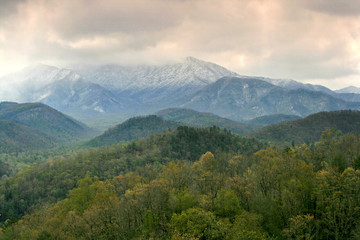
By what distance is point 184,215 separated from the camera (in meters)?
55.8

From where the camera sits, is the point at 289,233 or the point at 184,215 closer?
the point at 289,233

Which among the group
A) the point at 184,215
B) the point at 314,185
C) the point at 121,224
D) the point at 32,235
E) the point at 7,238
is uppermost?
the point at 314,185

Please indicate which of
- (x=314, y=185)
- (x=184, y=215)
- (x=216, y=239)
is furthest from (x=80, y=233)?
(x=314, y=185)

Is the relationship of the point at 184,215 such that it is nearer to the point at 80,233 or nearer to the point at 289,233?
the point at 289,233

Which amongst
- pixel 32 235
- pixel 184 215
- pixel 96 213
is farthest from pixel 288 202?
pixel 32 235

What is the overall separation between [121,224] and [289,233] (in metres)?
38.0

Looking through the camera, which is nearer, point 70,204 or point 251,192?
point 251,192

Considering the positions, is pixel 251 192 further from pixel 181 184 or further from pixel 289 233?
pixel 181 184

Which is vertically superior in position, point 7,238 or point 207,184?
point 207,184

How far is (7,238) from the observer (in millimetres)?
79750

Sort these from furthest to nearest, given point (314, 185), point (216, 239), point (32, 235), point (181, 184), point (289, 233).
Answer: point (181, 184) < point (32, 235) < point (314, 185) < point (216, 239) < point (289, 233)

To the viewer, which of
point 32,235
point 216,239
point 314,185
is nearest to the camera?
point 216,239

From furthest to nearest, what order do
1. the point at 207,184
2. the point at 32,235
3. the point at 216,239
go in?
the point at 207,184 → the point at 32,235 → the point at 216,239

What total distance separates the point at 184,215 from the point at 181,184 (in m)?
30.5
